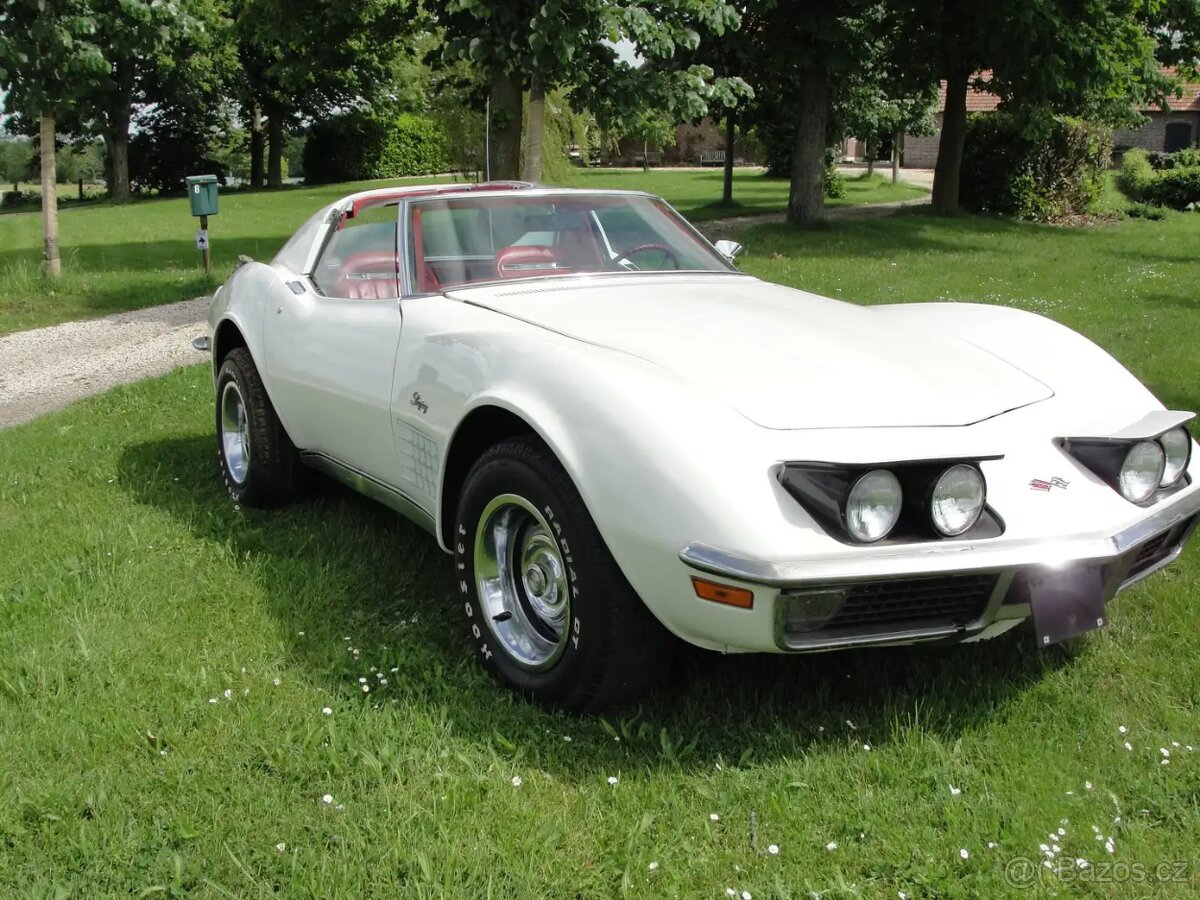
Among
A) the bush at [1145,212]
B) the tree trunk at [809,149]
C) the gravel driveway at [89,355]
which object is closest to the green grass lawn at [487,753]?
the gravel driveway at [89,355]

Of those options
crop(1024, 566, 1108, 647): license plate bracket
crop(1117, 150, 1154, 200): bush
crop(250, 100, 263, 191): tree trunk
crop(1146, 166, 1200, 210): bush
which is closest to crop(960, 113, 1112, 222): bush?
crop(1146, 166, 1200, 210): bush

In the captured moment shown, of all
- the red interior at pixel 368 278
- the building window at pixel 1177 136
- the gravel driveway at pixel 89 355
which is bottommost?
the gravel driveway at pixel 89 355

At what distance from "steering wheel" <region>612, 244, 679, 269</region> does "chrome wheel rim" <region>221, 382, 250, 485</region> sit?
1882mm

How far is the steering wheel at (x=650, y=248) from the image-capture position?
13.6 ft

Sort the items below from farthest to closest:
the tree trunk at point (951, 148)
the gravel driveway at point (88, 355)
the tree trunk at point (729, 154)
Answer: the tree trunk at point (729, 154) → the tree trunk at point (951, 148) → the gravel driveway at point (88, 355)

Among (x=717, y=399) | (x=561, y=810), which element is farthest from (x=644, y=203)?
(x=561, y=810)

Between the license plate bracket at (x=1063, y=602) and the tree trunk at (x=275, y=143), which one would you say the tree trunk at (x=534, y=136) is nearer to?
the license plate bracket at (x=1063, y=602)

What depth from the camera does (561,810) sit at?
260cm

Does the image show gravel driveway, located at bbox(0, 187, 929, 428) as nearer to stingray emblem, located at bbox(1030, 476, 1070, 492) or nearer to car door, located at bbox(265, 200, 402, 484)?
car door, located at bbox(265, 200, 402, 484)

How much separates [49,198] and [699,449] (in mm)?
11658

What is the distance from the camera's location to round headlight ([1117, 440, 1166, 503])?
9.52ft

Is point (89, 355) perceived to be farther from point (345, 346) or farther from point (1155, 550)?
point (1155, 550)

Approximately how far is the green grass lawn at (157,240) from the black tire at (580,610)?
944cm

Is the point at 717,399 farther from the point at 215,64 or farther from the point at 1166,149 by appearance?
the point at 1166,149
